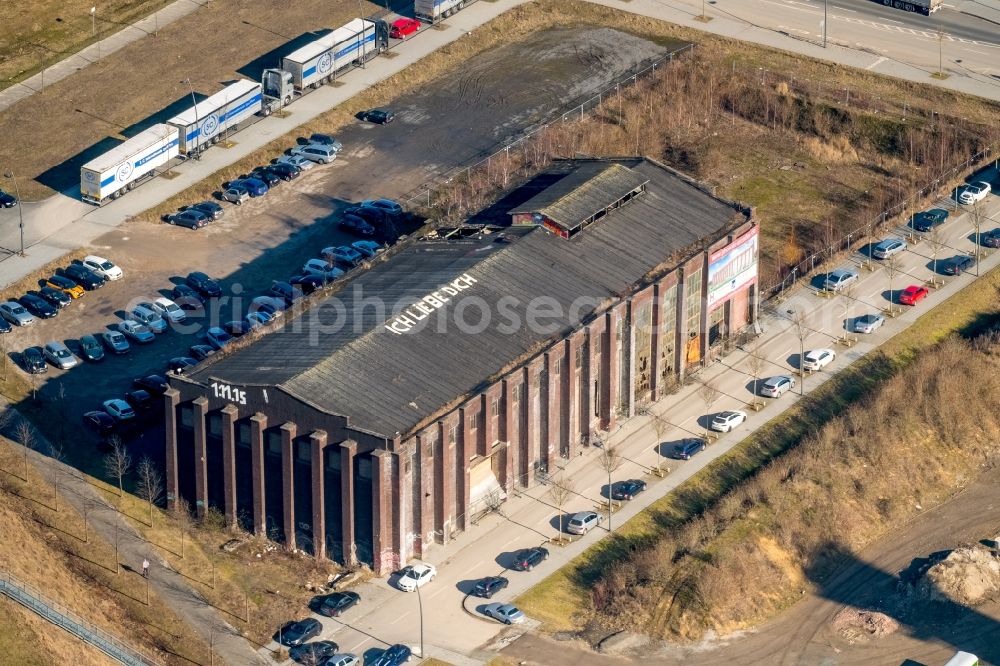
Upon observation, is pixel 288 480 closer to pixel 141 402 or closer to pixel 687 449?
pixel 141 402

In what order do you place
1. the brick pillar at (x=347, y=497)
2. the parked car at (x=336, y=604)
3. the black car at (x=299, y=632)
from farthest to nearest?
1. the brick pillar at (x=347, y=497)
2. the parked car at (x=336, y=604)
3. the black car at (x=299, y=632)

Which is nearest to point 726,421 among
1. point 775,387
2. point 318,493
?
point 775,387

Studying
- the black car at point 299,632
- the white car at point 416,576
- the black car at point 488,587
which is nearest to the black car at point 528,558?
the black car at point 488,587

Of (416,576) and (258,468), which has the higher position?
(258,468)

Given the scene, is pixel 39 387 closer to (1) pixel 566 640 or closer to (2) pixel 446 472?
(2) pixel 446 472

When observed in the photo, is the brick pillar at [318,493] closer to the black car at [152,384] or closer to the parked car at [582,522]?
the parked car at [582,522]
